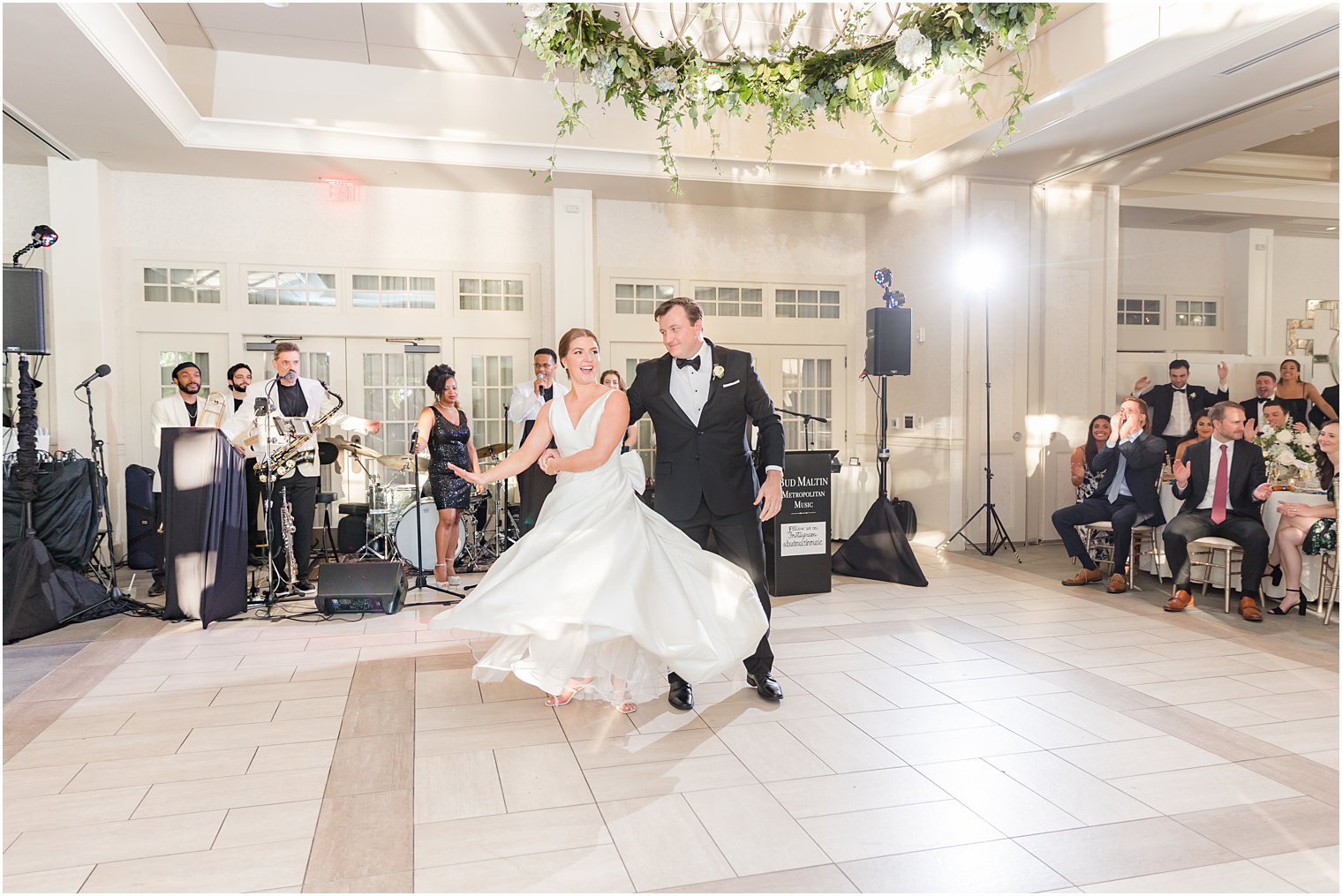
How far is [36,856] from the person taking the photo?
2.53m

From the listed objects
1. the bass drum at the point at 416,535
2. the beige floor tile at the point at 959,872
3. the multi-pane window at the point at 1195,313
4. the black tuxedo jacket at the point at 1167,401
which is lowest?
the beige floor tile at the point at 959,872

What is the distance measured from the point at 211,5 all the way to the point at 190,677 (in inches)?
194

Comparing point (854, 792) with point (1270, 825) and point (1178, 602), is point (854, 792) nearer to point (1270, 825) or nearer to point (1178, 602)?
point (1270, 825)

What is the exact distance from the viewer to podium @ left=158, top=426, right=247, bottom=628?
530cm

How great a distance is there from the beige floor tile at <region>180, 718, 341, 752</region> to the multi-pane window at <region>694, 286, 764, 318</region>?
6.47m

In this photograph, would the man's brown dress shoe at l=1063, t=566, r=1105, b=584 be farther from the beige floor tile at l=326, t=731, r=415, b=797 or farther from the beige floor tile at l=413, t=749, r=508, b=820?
the beige floor tile at l=326, t=731, r=415, b=797

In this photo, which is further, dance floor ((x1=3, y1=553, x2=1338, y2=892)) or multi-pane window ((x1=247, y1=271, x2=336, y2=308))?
multi-pane window ((x1=247, y1=271, x2=336, y2=308))

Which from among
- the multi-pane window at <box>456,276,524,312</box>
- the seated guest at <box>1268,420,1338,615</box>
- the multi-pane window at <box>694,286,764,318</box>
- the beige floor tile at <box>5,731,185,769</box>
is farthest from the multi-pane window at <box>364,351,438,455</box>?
the seated guest at <box>1268,420,1338,615</box>

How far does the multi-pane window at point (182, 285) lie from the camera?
787cm

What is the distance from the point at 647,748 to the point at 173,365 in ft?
22.4

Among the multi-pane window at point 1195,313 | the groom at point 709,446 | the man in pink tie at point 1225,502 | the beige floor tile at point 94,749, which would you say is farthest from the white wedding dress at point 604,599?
the multi-pane window at point 1195,313

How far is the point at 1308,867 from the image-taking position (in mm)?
2438

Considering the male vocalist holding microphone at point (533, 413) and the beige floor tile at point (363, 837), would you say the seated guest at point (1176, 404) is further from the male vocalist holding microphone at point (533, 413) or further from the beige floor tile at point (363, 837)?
the beige floor tile at point (363, 837)

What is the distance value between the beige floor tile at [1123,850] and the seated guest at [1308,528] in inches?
142
